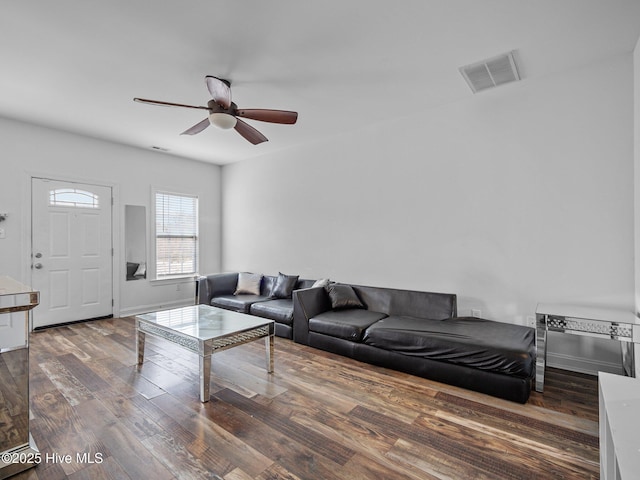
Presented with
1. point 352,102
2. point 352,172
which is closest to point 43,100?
point 352,102

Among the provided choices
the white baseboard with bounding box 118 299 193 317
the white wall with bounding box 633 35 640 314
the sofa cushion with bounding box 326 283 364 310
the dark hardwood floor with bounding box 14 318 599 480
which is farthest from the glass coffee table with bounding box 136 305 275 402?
the white wall with bounding box 633 35 640 314

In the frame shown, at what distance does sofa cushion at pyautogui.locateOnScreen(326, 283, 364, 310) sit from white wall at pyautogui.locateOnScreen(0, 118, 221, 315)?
3.31 metres

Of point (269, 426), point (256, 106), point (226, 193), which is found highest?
point (256, 106)

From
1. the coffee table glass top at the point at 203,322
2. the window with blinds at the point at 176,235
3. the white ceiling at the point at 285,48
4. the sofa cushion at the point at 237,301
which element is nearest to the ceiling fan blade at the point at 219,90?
the white ceiling at the point at 285,48

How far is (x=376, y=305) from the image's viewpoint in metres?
4.02

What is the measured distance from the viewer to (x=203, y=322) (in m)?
2.96

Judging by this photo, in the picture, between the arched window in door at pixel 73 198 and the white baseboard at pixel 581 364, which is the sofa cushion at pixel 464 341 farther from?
the arched window in door at pixel 73 198

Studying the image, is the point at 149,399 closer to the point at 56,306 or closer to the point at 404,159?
the point at 56,306

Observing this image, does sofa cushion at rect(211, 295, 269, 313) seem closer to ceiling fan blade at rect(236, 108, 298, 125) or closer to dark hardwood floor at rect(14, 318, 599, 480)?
dark hardwood floor at rect(14, 318, 599, 480)

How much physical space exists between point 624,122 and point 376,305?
2986 millimetres

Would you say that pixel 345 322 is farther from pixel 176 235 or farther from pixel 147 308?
pixel 176 235

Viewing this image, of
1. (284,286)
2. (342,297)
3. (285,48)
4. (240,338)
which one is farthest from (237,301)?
(285,48)

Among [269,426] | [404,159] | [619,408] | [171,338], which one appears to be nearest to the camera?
[619,408]

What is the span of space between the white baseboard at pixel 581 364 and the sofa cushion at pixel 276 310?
9.27 feet
